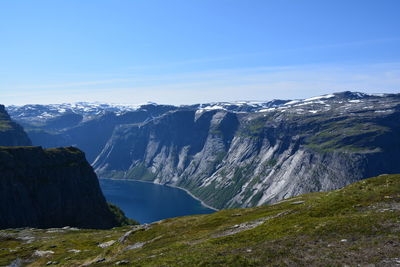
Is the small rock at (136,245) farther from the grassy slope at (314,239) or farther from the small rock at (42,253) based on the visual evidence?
the small rock at (42,253)

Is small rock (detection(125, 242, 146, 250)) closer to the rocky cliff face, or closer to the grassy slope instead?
the grassy slope

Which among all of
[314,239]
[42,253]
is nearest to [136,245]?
[42,253]

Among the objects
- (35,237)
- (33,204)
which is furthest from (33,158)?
(35,237)

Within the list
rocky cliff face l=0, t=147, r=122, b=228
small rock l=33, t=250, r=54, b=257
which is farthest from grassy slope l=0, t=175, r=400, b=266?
rocky cliff face l=0, t=147, r=122, b=228

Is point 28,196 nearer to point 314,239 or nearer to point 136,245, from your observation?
point 136,245

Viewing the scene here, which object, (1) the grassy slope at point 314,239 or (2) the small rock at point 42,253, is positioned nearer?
(1) the grassy slope at point 314,239

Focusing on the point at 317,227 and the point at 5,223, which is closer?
the point at 317,227

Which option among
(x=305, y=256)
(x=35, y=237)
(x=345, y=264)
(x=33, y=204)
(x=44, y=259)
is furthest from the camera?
(x=33, y=204)

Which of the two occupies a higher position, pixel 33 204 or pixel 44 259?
pixel 44 259

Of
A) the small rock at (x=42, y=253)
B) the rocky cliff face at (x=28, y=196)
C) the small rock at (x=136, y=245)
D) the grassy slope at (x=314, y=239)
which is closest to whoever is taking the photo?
the grassy slope at (x=314, y=239)

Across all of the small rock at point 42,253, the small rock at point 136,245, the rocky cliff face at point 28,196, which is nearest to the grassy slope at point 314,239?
the small rock at point 136,245

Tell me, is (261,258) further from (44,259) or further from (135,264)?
(44,259)
